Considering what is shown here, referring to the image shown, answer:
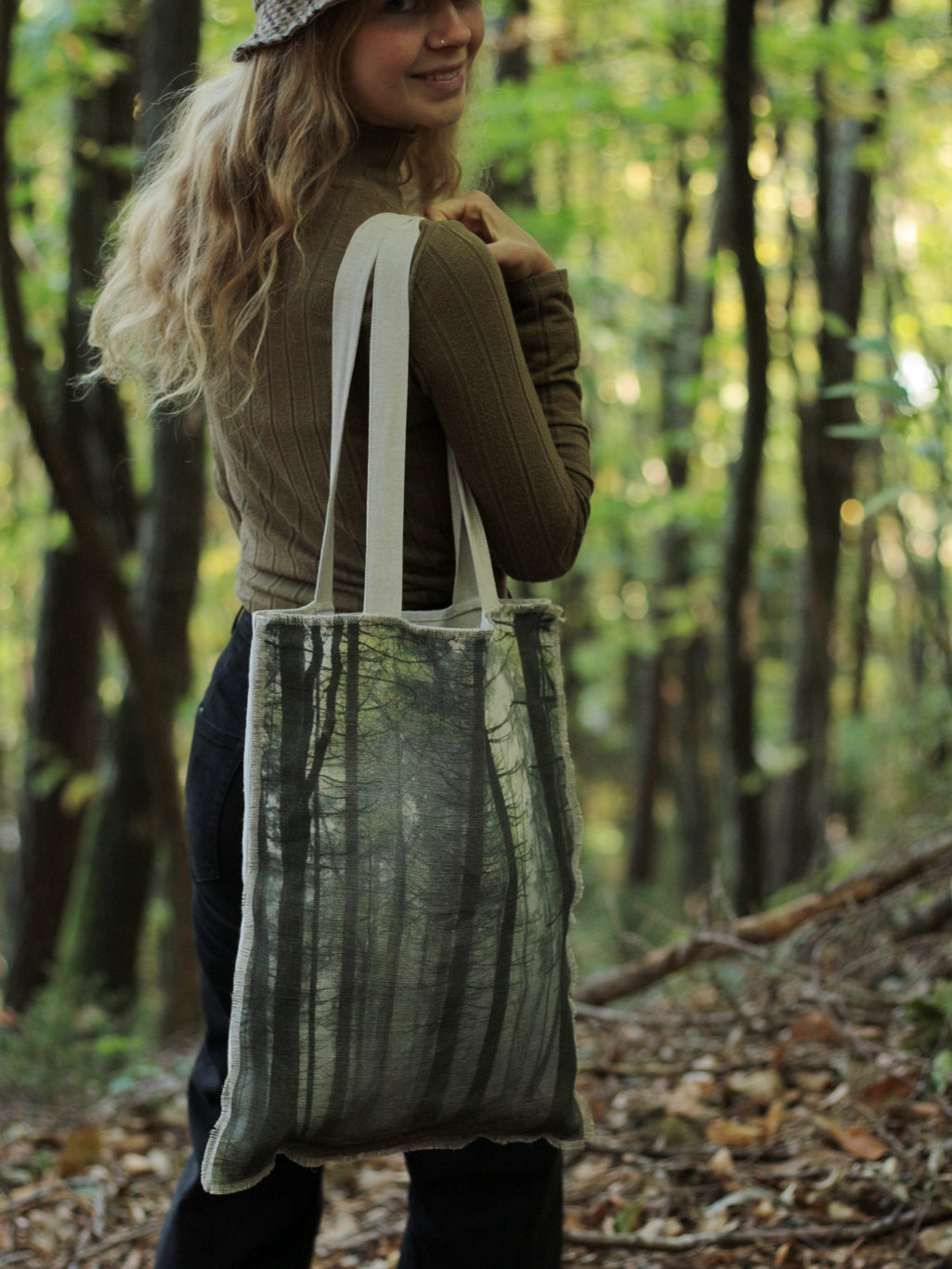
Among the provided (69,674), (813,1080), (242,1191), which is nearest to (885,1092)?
(813,1080)

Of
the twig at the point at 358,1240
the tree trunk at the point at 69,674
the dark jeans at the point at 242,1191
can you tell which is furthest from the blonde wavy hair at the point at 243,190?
the tree trunk at the point at 69,674

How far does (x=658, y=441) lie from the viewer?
8.64 m

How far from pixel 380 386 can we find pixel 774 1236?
1.88 m

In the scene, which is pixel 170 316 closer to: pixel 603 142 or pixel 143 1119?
pixel 143 1119

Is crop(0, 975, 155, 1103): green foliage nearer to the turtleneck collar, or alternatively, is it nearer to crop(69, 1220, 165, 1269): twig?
crop(69, 1220, 165, 1269): twig

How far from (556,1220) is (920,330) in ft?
8.25

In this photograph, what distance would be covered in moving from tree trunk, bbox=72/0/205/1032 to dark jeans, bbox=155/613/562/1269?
2.02 meters

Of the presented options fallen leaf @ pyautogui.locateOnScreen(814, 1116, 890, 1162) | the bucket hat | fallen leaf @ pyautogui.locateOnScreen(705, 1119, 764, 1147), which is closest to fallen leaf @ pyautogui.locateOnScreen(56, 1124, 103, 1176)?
fallen leaf @ pyautogui.locateOnScreen(705, 1119, 764, 1147)

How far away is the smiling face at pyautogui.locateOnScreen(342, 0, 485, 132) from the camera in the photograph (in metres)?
1.56

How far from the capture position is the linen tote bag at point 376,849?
1438mm

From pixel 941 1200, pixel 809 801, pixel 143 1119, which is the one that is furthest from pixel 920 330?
pixel 809 801

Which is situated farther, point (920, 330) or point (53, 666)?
point (53, 666)

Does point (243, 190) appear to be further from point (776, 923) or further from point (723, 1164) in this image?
point (776, 923)

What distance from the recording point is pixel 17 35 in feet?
16.4
